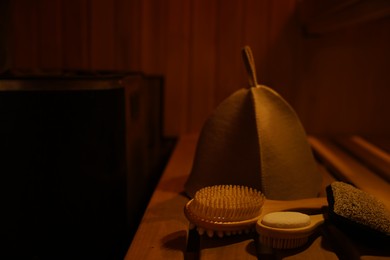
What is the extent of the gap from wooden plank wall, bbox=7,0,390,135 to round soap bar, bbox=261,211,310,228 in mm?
850

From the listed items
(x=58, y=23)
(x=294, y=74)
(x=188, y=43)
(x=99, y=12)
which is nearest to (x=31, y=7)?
(x=58, y=23)

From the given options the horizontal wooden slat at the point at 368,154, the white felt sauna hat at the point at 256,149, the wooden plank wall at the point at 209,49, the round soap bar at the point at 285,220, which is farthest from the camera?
the wooden plank wall at the point at 209,49

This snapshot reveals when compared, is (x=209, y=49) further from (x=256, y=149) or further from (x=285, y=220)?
(x=285, y=220)

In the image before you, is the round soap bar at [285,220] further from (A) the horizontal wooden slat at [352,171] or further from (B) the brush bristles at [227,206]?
(A) the horizontal wooden slat at [352,171]

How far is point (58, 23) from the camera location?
1.36m

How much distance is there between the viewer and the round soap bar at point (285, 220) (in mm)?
542

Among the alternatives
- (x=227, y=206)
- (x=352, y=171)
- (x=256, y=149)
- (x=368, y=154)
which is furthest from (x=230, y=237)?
(x=368, y=154)

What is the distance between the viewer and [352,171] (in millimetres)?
917

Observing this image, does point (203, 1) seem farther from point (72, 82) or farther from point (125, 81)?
point (72, 82)

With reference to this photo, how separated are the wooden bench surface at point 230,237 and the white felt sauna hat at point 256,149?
81 millimetres

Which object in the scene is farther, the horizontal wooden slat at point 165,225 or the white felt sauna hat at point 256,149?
the white felt sauna hat at point 256,149

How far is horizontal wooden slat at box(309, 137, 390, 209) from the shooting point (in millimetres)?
780

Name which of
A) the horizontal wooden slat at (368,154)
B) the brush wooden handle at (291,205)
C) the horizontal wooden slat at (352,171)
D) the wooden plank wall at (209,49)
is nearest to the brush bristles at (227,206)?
the brush wooden handle at (291,205)

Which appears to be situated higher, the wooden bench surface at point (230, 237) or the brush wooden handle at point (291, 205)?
the brush wooden handle at point (291, 205)
